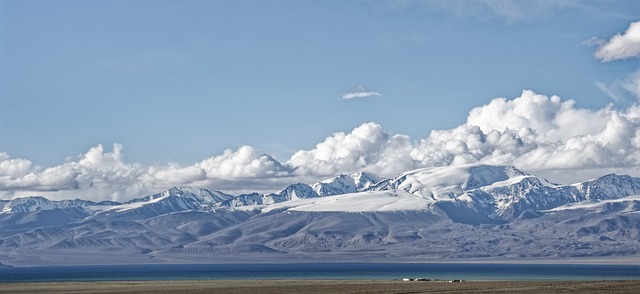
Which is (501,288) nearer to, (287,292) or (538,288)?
(538,288)

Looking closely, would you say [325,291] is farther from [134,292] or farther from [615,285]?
[615,285]

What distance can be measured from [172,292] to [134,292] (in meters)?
6.01

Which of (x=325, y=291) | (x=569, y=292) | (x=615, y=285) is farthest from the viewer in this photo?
(x=615, y=285)

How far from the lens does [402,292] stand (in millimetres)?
132250

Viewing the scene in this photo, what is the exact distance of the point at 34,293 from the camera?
148500 mm

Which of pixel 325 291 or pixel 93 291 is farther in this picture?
pixel 93 291

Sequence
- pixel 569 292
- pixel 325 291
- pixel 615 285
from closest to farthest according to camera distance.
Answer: pixel 569 292 < pixel 325 291 < pixel 615 285

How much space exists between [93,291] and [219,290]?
22233 mm

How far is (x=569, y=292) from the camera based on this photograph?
131250 millimetres

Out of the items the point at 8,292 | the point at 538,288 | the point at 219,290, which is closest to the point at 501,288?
the point at 538,288

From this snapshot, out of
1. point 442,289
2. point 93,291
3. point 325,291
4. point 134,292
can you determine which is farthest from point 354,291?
point 93,291

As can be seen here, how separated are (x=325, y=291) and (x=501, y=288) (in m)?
26.6

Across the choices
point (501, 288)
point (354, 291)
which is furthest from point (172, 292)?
point (501, 288)

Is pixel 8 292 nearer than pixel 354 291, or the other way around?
pixel 354 291
